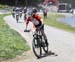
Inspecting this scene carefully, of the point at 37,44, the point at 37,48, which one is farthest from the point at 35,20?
the point at 37,48

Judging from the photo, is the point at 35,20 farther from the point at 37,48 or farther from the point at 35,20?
the point at 37,48

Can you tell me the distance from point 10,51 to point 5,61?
2.21 meters

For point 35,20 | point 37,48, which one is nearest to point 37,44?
point 37,48

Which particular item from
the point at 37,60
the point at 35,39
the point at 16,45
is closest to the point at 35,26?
the point at 35,39

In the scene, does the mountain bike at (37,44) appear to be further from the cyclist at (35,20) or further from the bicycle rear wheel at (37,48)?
the cyclist at (35,20)

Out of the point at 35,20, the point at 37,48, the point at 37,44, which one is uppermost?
the point at 35,20

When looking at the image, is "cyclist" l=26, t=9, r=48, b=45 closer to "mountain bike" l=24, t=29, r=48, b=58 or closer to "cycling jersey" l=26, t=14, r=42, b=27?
"cycling jersey" l=26, t=14, r=42, b=27

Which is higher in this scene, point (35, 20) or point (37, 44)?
point (35, 20)

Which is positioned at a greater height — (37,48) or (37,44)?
(37,44)

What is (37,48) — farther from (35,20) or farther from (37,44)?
(35,20)

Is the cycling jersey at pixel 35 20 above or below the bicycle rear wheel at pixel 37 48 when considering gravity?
above

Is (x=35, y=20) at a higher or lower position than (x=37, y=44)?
higher

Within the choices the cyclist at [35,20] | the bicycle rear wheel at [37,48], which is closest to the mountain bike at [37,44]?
the bicycle rear wheel at [37,48]

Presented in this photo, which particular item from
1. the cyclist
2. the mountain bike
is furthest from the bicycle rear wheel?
the cyclist
